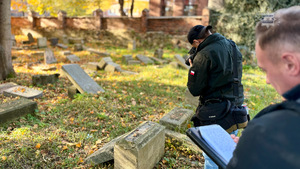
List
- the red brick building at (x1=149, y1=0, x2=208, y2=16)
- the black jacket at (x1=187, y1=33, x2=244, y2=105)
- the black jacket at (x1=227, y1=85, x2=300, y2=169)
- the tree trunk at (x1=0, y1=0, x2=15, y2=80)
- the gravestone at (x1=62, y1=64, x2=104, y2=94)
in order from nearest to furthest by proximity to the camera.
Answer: the black jacket at (x1=227, y1=85, x2=300, y2=169)
the black jacket at (x1=187, y1=33, x2=244, y2=105)
the gravestone at (x1=62, y1=64, x2=104, y2=94)
the tree trunk at (x1=0, y1=0, x2=15, y2=80)
the red brick building at (x1=149, y1=0, x2=208, y2=16)

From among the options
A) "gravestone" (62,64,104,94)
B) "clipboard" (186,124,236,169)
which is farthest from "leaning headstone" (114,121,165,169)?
"gravestone" (62,64,104,94)

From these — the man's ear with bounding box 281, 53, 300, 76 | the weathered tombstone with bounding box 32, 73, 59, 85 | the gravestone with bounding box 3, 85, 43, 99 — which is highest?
the man's ear with bounding box 281, 53, 300, 76

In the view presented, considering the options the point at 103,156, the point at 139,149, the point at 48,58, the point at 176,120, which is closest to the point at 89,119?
the point at 103,156

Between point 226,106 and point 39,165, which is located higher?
point 226,106

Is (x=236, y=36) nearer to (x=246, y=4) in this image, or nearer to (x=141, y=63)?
(x=246, y=4)

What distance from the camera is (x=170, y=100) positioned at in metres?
6.30

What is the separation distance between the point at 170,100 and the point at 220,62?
3992mm

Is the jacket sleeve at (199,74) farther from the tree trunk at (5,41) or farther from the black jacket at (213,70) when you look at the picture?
the tree trunk at (5,41)

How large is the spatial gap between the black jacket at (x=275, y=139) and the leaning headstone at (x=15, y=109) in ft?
14.4

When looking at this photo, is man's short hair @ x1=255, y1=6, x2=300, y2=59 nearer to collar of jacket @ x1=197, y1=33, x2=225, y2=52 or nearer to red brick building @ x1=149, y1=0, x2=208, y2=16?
collar of jacket @ x1=197, y1=33, x2=225, y2=52

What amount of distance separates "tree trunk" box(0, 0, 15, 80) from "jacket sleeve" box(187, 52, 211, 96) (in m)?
6.88

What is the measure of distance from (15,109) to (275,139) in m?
4.59

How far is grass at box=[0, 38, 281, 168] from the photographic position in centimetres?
336

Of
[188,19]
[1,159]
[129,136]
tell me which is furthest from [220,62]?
[188,19]
